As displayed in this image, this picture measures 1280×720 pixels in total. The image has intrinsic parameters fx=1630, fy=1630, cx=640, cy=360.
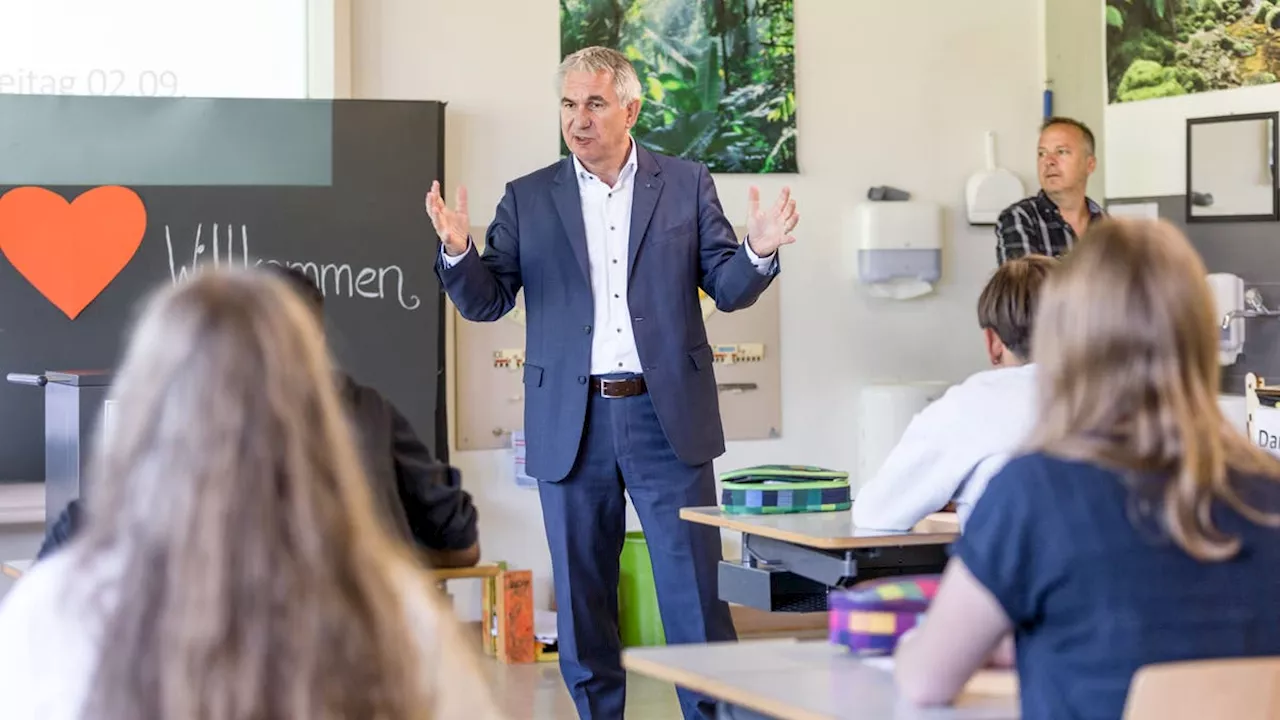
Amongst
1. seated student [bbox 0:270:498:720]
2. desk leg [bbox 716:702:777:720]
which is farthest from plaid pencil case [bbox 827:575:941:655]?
seated student [bbox 0:270:498:720]

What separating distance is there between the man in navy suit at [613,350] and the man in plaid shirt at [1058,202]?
79.2 inches

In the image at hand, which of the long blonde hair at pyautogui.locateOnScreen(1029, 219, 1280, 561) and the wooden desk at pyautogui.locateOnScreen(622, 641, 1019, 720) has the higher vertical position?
the long blonde hair at pyautogui.locateOnScreen(1029, 219, 1280, 561)

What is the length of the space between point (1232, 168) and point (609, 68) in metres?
2.69

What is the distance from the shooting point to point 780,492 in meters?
3.55

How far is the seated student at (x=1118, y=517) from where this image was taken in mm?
1779

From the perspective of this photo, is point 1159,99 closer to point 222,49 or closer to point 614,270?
point 614,270

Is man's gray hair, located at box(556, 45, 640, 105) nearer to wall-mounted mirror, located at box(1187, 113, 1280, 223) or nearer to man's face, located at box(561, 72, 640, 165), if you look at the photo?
man's face, located at box(561, 72, 640, 165)

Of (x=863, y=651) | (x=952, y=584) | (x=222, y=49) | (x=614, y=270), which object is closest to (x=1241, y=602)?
(x=952, y=584)

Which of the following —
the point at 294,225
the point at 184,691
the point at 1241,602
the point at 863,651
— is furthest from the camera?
the point at 294,225

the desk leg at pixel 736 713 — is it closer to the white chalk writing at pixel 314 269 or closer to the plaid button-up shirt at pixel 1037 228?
the white chalk writing at pixel 314 269

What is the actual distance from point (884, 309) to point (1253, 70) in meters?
1.65

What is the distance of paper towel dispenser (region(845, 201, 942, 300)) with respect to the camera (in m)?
6.38

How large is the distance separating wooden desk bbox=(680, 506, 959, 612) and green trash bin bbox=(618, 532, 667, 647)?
2217mm

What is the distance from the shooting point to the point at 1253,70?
5734 mm
